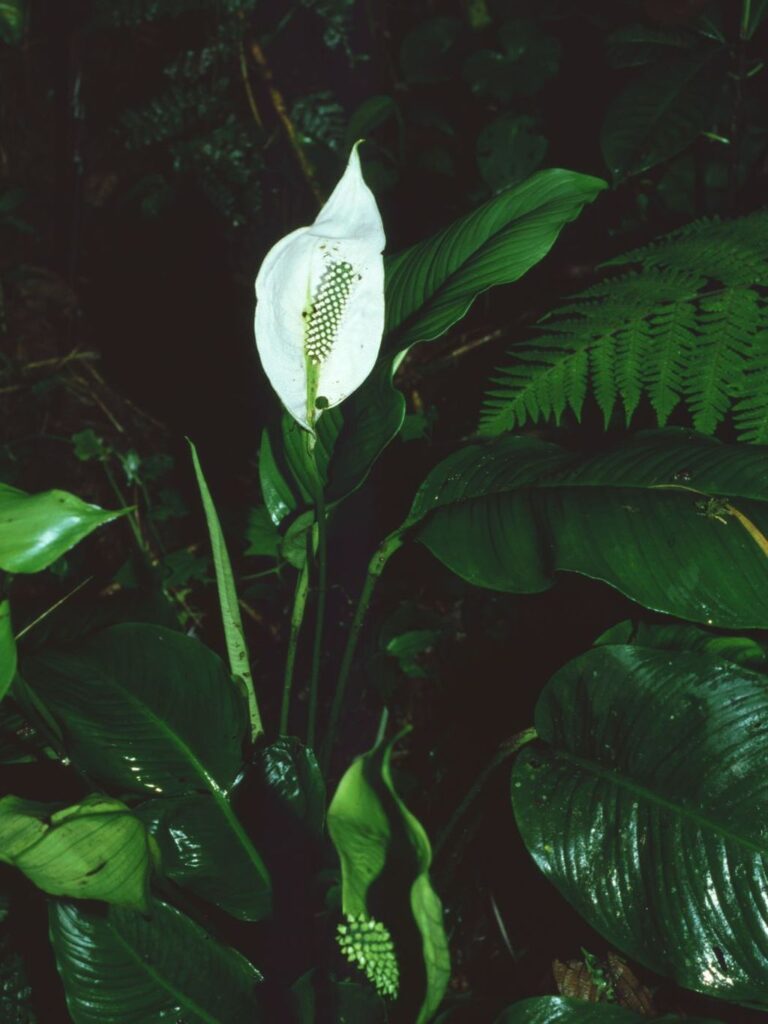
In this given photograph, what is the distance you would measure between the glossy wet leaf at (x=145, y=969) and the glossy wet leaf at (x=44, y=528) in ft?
1.34

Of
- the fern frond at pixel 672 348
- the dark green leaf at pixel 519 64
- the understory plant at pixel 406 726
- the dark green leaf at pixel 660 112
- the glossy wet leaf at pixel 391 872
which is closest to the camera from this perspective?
the glossy wet leaf at pixel 391 872

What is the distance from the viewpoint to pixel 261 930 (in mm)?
968

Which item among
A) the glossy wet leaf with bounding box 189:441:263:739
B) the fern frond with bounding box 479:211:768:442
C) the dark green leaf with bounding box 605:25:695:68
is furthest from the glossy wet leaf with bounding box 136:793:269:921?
the dark green leaf with bounding box 605:25:695:68

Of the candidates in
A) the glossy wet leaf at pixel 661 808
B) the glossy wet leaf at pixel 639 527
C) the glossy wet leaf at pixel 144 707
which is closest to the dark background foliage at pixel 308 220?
the glossy wet leaf at pixel 144 707

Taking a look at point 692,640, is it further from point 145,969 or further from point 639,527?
point 145,969

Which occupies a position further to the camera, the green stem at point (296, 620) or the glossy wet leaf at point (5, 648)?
the green stem at point (296, 620)

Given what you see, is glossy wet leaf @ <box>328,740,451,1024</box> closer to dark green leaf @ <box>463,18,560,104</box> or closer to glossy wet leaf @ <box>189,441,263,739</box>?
glossy wet leaf @ <box>189,441,263,739</box>

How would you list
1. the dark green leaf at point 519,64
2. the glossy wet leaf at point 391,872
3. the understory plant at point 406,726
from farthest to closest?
the dark green leaf at point 519,64
the understory plant at point 406,726
the glossy wet leaf at point 391,872

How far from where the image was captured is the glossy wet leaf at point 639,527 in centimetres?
80

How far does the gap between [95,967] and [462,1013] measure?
0.49m

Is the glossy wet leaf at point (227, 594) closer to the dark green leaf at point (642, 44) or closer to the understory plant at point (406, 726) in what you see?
the understory plant at point (406, 726)

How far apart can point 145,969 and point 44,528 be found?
49 centimetres

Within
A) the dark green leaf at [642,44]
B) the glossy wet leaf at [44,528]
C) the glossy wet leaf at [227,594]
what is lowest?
the glossy wet leaf at [227,594]

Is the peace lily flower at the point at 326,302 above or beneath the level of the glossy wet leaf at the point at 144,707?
above
